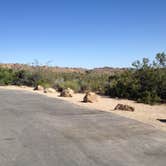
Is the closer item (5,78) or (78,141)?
(78,141)

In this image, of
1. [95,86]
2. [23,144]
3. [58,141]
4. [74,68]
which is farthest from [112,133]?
[74,68]

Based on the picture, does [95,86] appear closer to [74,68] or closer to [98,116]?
[98,116]

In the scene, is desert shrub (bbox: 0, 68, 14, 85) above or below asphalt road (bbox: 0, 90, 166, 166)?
above

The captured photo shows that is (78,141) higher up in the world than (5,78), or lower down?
lower down

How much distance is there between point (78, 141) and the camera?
392 inches

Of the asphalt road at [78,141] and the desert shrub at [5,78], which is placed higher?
the desert shrub at [5,78]

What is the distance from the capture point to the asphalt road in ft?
26.1

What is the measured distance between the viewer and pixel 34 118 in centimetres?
1442

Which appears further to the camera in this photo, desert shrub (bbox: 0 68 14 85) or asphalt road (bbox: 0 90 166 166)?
desert shrub (bbox: 0 68 14 85)

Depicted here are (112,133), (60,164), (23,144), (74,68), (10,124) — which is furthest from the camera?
(74,68)

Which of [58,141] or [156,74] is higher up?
[156,74]

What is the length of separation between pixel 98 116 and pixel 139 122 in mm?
2218

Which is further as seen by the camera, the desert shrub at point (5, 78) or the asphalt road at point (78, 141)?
the desert shrub at point (5, 78)

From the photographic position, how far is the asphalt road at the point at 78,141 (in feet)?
26.1
